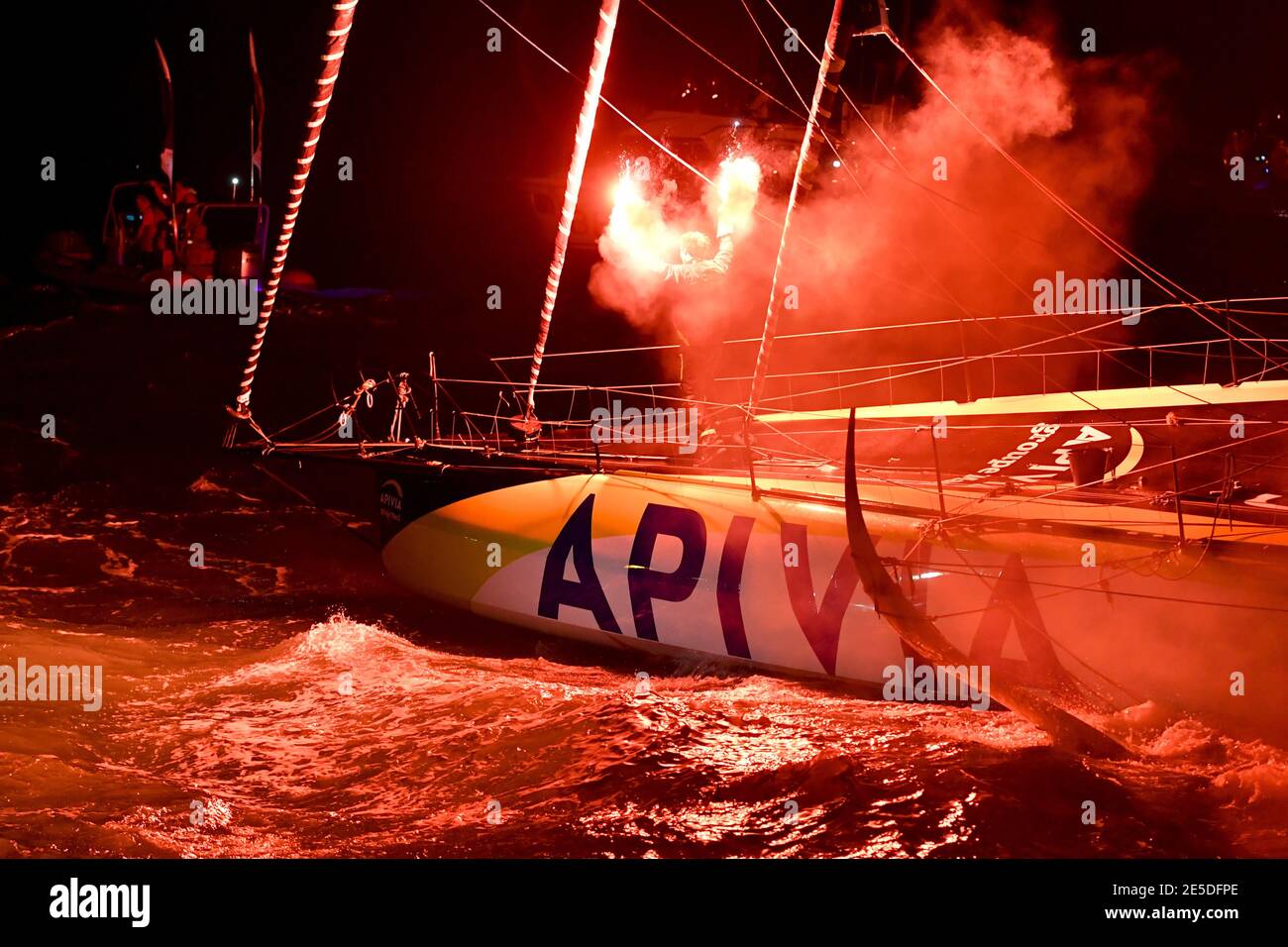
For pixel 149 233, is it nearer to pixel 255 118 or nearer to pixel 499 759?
pixel 255 118

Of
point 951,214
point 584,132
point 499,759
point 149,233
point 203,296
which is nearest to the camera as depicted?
point 499,759

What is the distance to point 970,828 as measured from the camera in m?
6.00

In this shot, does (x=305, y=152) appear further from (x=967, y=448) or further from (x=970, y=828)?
(x=967, y=448)

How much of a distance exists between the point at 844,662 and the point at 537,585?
3.44m

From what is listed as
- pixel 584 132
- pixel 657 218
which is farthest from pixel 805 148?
pixel 657 218

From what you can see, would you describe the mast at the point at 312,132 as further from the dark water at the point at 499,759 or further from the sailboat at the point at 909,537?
the dark water at the point at 499,759

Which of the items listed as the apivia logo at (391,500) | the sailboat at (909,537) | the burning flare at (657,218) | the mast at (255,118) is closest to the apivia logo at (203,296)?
the mast at (255,118)

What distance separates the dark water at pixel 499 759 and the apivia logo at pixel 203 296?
1690 cm

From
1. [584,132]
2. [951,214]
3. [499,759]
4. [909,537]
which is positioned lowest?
[499,759]
